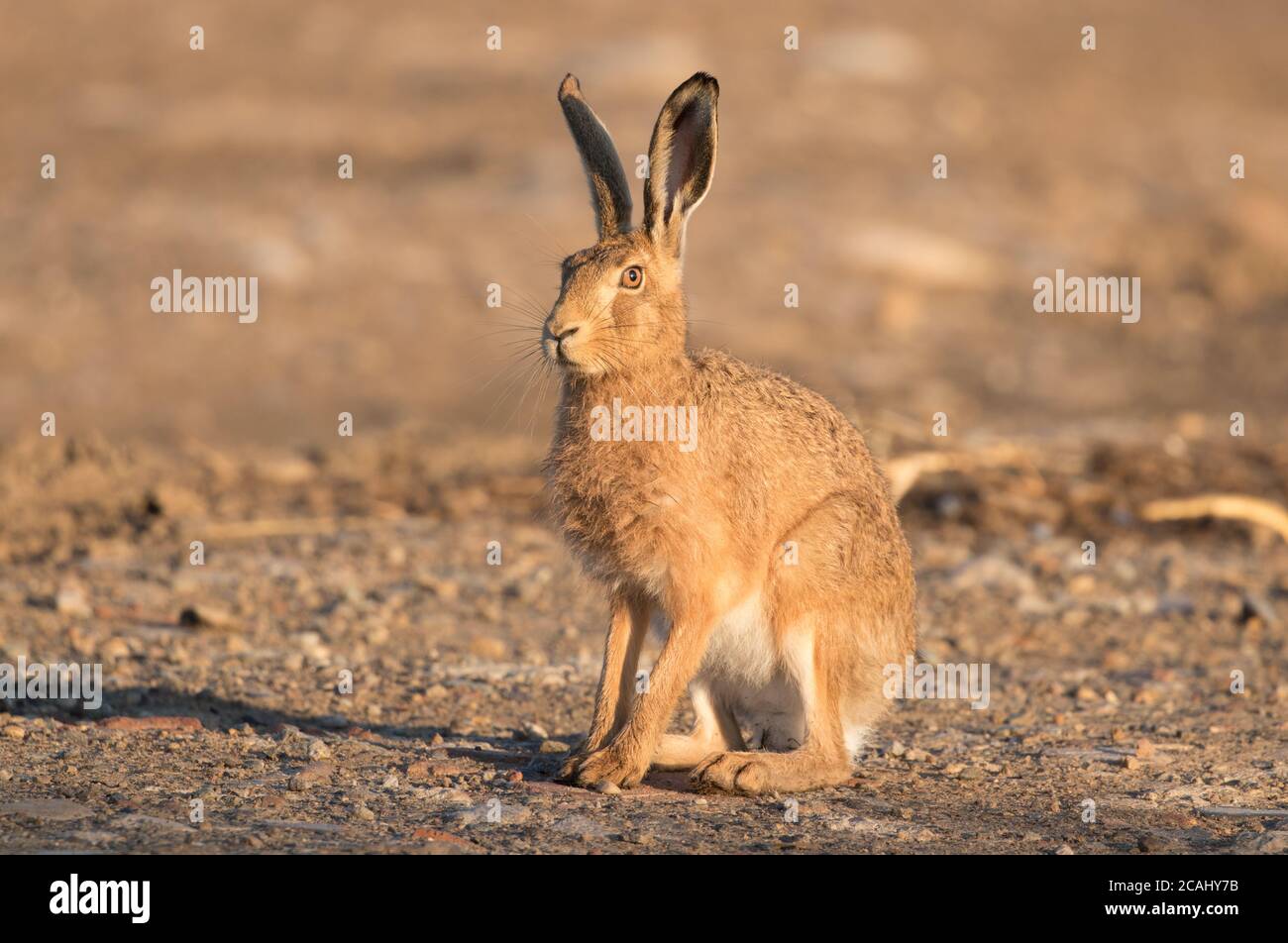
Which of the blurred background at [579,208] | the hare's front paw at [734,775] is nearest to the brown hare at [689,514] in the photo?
the hare's front paw at [734,775]

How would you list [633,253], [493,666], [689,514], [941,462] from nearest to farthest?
[689,514] → [633,253] → [493,666] → [941,462]

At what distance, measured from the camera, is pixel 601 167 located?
6730 millimetres

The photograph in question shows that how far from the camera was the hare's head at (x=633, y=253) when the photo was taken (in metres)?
6.39

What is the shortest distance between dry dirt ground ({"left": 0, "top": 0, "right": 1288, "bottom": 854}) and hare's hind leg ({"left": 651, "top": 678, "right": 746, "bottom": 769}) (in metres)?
0.51

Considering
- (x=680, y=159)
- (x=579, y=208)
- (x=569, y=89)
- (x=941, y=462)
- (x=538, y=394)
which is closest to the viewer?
(x=680, y=159)

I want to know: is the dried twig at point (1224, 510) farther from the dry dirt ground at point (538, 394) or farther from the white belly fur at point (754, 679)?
the white belly fur at point (754, 679)

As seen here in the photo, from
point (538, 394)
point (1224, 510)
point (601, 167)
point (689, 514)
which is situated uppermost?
point (601, 167)

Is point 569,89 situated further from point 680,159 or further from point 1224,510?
point 1224,510

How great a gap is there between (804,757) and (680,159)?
2.37 metres

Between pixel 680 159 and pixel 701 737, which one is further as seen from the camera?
pixel 701 737

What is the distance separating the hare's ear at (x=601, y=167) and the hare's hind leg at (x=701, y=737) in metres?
1.91

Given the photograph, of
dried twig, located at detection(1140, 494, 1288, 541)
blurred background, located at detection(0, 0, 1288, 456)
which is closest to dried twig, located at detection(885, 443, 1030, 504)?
blurred background, located at detection(0, 0, 1288, 456)

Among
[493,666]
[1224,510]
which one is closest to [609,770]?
[493,666]

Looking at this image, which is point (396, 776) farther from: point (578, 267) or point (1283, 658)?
point (1283, 658)
